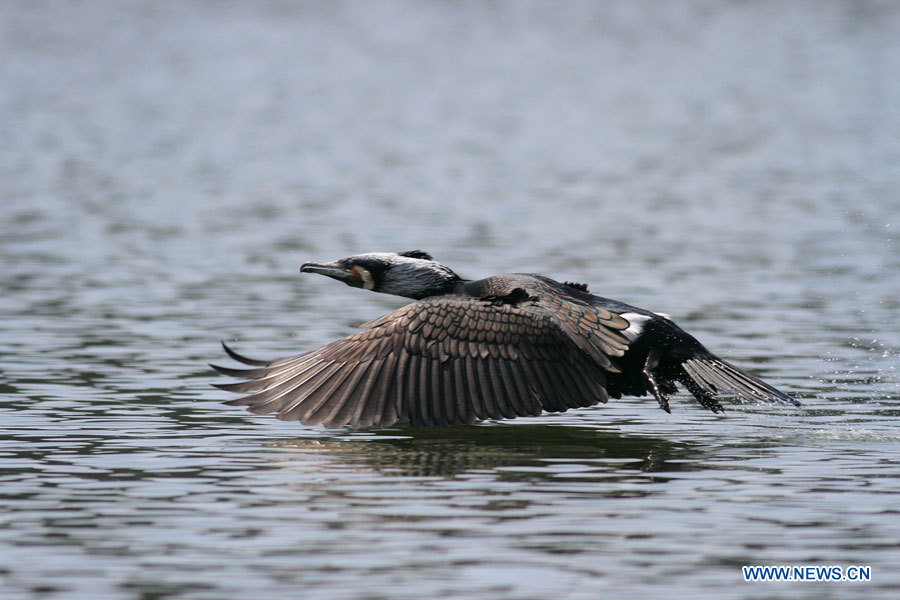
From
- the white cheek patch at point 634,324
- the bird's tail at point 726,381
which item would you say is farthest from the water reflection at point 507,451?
the white cheek patch at point 634,324

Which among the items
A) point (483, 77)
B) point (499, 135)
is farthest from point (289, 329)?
point (483, 77)

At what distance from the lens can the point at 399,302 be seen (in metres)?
16.9

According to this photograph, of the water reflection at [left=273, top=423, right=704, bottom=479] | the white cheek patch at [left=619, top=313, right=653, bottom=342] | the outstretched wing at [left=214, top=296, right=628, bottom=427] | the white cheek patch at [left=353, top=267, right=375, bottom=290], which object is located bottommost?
the water reflection at [left=273, top=423, right=704, bottom=479]

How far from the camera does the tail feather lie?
998cm

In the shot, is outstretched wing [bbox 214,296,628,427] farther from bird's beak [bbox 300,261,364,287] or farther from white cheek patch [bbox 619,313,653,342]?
bird's beak [bbox 300,261,364,287]

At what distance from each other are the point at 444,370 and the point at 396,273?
1.50 meters

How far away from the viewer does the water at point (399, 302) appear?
7.28 metres

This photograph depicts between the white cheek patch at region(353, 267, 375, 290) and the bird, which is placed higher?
the white cheek patch at region(353, 267, 375, 290)

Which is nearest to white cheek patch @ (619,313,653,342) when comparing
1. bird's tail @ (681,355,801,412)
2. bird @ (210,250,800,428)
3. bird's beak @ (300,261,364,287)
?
bird @ (210,250,800,428)

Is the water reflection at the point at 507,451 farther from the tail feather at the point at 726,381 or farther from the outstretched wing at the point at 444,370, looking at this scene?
the tail feather at the point at 726,381

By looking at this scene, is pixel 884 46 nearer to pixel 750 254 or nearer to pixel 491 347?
pixel 750 254

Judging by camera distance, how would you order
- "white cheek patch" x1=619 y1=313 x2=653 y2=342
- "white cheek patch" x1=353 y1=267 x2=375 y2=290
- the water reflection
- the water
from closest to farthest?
the water
the water reflection
"white cheek patch" x1=619 y1=313 x2=653 y2=342
"white cheek patch" x1=353 y1=267 x2=375 y2=290

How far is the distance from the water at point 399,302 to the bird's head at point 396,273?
3.33ft

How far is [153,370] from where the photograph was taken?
12383mm
